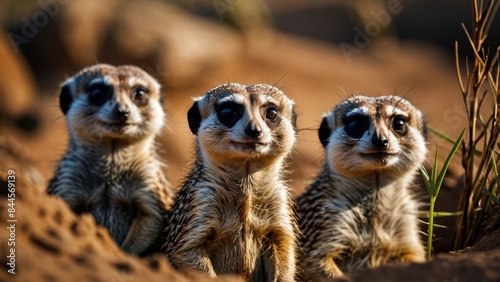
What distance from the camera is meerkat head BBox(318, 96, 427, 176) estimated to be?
5.61 metres

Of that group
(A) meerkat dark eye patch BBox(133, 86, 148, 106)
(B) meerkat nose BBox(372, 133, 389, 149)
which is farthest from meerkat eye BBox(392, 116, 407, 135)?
(A) meerkat dark eye patch BBox(133, 86, 148, 106)

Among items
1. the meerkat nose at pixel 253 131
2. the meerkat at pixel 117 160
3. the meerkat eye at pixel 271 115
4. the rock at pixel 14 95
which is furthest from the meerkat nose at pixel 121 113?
the rock at pixel 14 95

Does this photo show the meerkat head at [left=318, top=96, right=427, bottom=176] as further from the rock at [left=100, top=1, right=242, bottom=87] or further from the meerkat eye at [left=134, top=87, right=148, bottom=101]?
the rock at [left=100, top=1, right=242, bottom=87]

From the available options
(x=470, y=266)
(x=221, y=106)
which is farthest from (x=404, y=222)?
(x=470, y=266)

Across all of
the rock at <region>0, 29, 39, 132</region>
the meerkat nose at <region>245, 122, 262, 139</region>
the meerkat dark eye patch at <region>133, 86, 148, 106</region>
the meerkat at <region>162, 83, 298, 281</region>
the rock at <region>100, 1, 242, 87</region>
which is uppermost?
the rock at <region>100, 1, 242, 87</region>

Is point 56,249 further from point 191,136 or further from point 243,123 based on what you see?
point 191,136

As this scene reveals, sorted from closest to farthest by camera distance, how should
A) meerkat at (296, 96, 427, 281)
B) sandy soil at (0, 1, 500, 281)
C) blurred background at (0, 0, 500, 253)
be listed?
sandy soil at (0, 1, 500, 281)
meerkat at (296, 96, 427, 281)
blurred background at (0, 0, 500, 253)

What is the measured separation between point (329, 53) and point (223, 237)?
12878mm

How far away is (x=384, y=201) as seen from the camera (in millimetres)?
5945

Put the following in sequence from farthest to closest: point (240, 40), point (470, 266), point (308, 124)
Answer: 1. point (240, 40)
2. point (308, 124)
3. point (470, 266)

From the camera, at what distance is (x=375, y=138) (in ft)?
18.3

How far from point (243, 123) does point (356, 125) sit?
3.84 feet

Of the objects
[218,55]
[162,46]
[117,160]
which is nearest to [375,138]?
[117,160]

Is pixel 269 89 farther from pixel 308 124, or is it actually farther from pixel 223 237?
pixel 308 124
